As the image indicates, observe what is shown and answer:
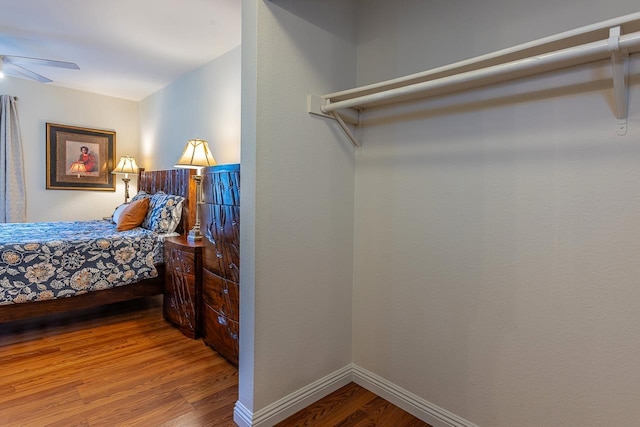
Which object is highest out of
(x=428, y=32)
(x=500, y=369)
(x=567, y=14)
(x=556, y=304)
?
(x=428, y=32)

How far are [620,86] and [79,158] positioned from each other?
5.31 m

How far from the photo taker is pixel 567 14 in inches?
45.9

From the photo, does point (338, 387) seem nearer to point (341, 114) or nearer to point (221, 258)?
point (221, 258)

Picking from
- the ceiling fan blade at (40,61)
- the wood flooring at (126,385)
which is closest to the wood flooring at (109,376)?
the wood flooring at (126,385)

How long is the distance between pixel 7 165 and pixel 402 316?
4711 millimetres

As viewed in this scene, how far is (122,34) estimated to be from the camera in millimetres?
2727

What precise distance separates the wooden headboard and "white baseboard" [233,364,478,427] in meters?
2.11

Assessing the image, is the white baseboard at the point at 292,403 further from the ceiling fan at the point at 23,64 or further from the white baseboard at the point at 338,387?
the ceiling fan at the point at 23,64

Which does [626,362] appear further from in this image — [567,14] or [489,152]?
[567,14]

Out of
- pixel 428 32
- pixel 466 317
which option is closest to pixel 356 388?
pixel 466 317

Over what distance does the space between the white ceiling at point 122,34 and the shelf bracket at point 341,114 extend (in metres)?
1.23

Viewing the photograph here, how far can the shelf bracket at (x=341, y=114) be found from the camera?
5.30ft

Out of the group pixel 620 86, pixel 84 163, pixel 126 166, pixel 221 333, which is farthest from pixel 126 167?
pixel 620 86

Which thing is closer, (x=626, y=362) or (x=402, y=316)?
(x=626, y=362)
